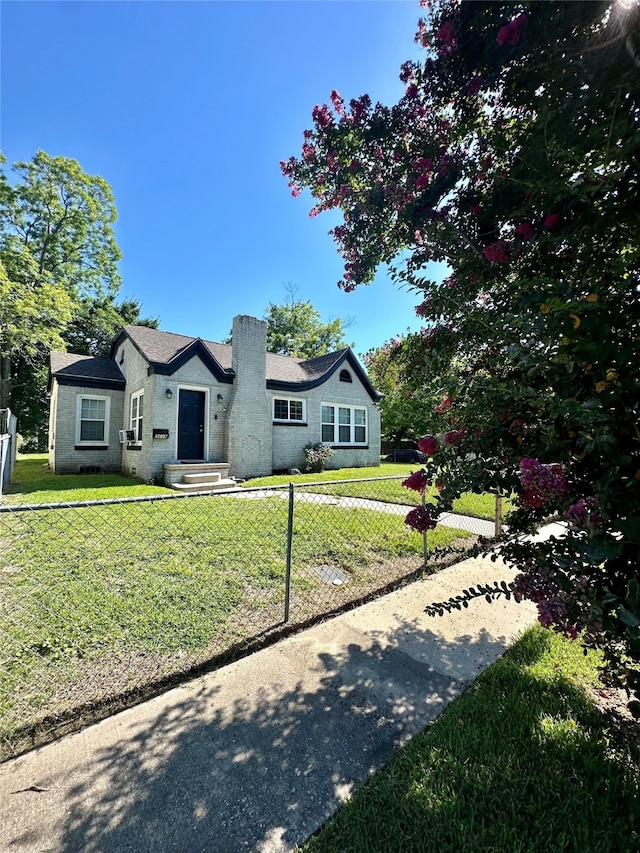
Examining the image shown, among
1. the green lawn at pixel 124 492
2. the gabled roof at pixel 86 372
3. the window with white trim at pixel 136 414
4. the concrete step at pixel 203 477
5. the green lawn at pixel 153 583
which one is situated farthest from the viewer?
the gabled roof at pixel 86 372

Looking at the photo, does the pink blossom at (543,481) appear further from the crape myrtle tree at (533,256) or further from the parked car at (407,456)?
the parked car at (407,456)

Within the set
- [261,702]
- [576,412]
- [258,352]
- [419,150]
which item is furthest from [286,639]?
[258,352]

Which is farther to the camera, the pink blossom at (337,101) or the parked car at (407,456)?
the parked car at (407,456)

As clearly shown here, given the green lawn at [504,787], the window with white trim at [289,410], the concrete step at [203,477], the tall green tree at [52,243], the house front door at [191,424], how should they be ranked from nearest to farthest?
A: the green lawn at [504,787]
the concrete step at [203,477]
the house front door at [191,424]
the window with white trim at [289,410]
the tall green tree at [52,243]

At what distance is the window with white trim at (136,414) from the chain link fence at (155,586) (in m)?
4.91

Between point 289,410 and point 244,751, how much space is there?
1170 cm

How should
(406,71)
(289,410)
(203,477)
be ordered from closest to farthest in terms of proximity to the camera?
1. (406,71)
2. (203,477)
3. (289,410)

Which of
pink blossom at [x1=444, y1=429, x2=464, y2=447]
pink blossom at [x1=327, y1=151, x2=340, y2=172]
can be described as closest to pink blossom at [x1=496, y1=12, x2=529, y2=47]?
pink blossom at [x1=327, y1=151, x2=340, y2=172]

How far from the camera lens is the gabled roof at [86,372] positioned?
463 inches

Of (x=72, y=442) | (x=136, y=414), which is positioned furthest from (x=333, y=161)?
(x=72, y=442)

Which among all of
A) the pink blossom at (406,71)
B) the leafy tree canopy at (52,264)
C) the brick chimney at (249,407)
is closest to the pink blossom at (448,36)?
the pink blossom at (406,71)

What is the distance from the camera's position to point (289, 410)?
13.3 metres

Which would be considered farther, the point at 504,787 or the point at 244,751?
the point at 244,751

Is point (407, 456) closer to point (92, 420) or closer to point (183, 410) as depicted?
point (183, 410)
